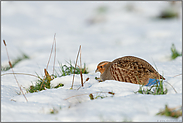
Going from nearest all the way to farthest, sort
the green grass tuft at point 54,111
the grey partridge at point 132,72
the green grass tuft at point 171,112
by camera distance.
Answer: the green grass tuft at point 171,112, the green grass tuft at point 54,111, the grey partridge at point 132,72

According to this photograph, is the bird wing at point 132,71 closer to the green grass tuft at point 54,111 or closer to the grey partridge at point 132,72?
the grey partridge at point 132,72

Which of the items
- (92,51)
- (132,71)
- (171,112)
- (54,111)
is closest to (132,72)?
(132,71)

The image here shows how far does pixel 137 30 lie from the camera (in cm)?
1028

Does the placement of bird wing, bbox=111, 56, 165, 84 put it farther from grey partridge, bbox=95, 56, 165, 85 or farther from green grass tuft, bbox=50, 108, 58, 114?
green grass tuft, bbox=50, 108, 58, 114

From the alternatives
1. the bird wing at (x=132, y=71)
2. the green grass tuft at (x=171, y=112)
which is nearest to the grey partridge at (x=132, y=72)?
the bird wing at (x=132, y=71)

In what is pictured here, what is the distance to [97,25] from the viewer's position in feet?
40.4

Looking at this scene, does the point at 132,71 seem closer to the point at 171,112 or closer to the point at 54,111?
the point at 171,112

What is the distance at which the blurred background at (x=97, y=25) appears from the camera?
8445mm

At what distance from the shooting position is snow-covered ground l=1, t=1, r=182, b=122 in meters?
2.03

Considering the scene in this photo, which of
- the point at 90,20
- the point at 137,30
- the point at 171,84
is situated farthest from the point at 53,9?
the point at 171,84

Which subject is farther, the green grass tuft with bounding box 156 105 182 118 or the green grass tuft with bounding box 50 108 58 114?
the green grass tuft with bounding box 50 108 58 114

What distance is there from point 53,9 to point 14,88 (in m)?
11.6

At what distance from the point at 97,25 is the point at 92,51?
5.42 meters

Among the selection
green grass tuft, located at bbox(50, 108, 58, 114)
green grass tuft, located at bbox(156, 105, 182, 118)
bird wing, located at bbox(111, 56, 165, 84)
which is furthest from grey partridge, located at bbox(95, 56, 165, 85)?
green grass tuft, located at bbox(50, 108, 58, 114)
